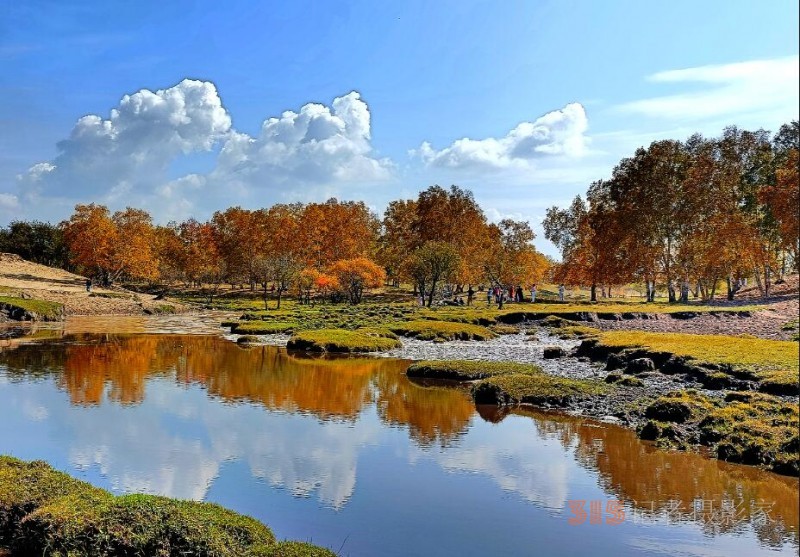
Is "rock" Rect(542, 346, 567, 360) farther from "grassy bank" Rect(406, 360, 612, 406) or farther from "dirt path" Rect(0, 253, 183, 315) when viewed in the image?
"dirt path" Rect(0, 253, 183, 315)

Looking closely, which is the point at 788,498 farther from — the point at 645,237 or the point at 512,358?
the point at 645,237

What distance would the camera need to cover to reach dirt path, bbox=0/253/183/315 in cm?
7975

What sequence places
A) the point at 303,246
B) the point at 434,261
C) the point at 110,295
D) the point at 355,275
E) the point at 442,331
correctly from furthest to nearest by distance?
the point at 303,246, the point at 355,275, the point at 110,295, the point at 434,261, the point at 442,331

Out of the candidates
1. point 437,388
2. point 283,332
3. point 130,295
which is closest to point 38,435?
point 437,388

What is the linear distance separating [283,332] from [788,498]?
4573 centimetres

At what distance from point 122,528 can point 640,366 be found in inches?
1005

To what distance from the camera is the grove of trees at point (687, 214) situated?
67812 millimetres

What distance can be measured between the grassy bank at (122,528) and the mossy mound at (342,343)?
31.4m

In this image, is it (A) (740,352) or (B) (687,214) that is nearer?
(A) (740,352)

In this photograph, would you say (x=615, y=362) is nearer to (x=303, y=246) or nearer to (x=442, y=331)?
(x=442, y=331)

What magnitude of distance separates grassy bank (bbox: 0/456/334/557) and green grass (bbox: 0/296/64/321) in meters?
62.0

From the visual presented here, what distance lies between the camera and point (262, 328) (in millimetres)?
55875

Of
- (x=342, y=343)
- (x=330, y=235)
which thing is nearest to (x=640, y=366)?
(x=342, y=343)

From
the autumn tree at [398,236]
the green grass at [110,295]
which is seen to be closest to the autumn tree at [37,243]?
the green grass at [110,295]
